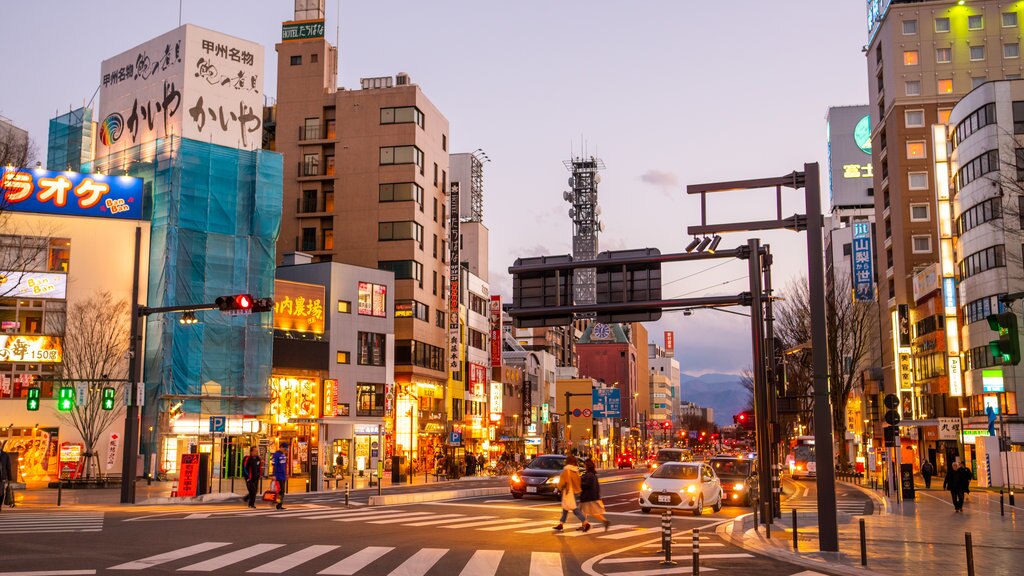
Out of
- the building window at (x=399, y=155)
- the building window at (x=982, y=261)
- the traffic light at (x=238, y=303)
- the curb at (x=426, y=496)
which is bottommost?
the curb at (x=426, y=496)

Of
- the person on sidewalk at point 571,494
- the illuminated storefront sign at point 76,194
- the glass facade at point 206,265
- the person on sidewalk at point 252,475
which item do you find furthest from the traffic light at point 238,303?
the illuminated storefront sign at point 76,194

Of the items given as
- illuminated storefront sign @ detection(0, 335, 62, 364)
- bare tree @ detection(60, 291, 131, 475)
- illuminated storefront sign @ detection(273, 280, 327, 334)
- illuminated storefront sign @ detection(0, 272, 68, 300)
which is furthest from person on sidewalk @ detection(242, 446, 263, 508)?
illuminated storefront sign @ detection(273, 280, 327, 334)

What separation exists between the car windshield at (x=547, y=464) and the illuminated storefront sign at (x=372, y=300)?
2993 centimetres

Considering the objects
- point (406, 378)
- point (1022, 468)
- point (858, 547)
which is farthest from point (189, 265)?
point (1022, 468)

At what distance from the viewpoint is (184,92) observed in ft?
175

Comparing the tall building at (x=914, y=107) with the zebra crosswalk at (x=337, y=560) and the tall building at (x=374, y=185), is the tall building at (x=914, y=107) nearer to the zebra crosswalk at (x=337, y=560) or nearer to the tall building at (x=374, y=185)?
Answer: the tall building at (x=374, y=185)

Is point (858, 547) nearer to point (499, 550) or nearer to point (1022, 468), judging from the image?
point (499, 550)

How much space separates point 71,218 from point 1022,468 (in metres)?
50.9

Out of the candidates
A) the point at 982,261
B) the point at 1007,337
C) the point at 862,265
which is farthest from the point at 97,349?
the point at 862,265

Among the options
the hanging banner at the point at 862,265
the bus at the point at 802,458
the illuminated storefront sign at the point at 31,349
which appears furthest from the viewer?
the hanging banner at the point at 862,265

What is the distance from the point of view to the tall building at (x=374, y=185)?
70438 mm

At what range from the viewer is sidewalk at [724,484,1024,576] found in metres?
16.6

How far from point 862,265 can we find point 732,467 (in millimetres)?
50782

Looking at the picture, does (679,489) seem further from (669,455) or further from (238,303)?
(669,455)
